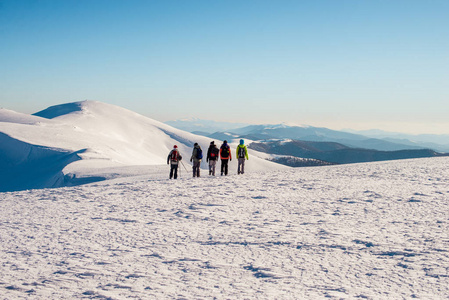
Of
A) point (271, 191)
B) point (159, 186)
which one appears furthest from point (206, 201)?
point (159, 186)

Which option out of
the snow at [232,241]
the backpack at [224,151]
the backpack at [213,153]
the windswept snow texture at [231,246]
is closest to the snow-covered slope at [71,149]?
the backpack at [213,153]

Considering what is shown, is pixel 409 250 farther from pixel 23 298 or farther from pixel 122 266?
pixel 23 298

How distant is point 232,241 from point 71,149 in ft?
159

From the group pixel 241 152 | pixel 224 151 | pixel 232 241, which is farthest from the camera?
pixel 241 152

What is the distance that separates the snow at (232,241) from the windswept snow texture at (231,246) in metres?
0.03

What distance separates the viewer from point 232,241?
7.32 metres

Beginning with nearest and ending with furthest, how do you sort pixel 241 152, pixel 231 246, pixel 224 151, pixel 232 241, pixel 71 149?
pixel 231 246 < pixel 232 241 < pixel 224 151 < pixel 241 152 < pixel 71 149

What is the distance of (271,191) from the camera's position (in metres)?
13.4

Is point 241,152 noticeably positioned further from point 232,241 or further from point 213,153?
point 232,241

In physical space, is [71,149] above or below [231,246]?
above

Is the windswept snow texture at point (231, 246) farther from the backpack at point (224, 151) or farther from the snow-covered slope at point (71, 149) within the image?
the snow-covered slope at point (71, 149)

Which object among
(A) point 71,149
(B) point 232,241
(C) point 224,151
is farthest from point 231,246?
(A) point 71,149

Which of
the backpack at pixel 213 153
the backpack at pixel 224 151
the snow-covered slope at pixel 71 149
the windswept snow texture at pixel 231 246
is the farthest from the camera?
the snow-covered slope at pixel 71 149

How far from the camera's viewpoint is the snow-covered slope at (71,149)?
126 feet
